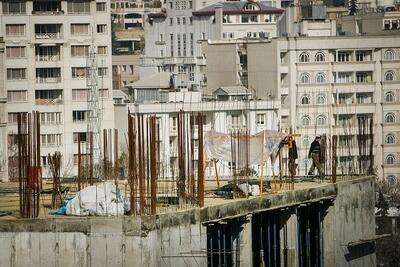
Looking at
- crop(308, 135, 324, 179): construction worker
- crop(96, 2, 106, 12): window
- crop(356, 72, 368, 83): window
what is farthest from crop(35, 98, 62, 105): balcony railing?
crop(308, 135, 324, 179): construction worker

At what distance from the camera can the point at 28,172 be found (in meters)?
52.3

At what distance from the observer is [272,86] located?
11725cm

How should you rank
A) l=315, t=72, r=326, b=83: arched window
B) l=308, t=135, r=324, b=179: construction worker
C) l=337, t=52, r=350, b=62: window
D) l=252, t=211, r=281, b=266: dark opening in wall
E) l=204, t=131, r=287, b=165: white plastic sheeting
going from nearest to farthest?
l=252, t=211, r=281, b=266: dark opening in wall
l=204, t=131, r=287, b=165: white plastic sheeting
l=308, t=135, r=324, b=179: construction worker
l=315, t=72, r=326, b=83: arched window
l=337, t=52, r=350, b=62: window

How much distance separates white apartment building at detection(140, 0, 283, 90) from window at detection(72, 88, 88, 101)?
106 feet

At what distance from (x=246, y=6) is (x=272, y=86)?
134ft

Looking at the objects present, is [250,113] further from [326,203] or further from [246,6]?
[246,6]

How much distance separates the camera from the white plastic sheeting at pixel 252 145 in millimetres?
60406

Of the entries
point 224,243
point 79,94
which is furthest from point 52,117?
point 224,243

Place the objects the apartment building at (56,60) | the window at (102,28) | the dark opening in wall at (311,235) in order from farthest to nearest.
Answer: the window at (102,28)
the apartment building at (56,60)
the dark opening in wall at (311,235)

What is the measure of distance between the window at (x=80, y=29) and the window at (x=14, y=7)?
2.36 m

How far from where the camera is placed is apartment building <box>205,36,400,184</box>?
11694 cm

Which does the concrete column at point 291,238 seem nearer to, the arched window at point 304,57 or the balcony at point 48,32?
the balcony at point 48,32

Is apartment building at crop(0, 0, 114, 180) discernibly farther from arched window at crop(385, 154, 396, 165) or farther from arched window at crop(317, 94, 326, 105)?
arched window at crop(385, 154, 396, 165)

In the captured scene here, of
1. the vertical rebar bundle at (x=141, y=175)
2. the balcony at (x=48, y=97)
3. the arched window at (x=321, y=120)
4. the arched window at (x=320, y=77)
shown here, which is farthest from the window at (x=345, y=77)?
the vertical rebar bundle at (x=141, y=175)
